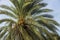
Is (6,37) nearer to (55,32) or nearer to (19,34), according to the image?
(19,34)

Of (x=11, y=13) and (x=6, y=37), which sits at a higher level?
(x=11, y=13)

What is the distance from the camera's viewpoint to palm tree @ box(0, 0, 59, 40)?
22781mm

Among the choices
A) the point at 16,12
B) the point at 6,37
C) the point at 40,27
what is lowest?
the point at 6,37

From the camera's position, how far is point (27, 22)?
76.9ft

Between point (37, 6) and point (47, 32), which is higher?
point (37, 6)

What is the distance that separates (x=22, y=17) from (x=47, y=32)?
3601 millimetres

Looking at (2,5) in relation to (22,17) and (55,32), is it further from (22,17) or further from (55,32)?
(55,32)

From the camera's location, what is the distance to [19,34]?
→ 23.2 meters

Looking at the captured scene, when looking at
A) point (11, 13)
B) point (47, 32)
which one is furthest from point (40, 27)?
point (11, 13)

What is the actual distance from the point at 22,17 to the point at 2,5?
2917 mm

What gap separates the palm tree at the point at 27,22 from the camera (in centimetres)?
2278

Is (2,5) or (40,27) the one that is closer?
(40,27)

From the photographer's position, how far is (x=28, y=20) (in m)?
23.0

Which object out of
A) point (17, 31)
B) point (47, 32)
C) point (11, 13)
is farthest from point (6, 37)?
point (47, 32)
